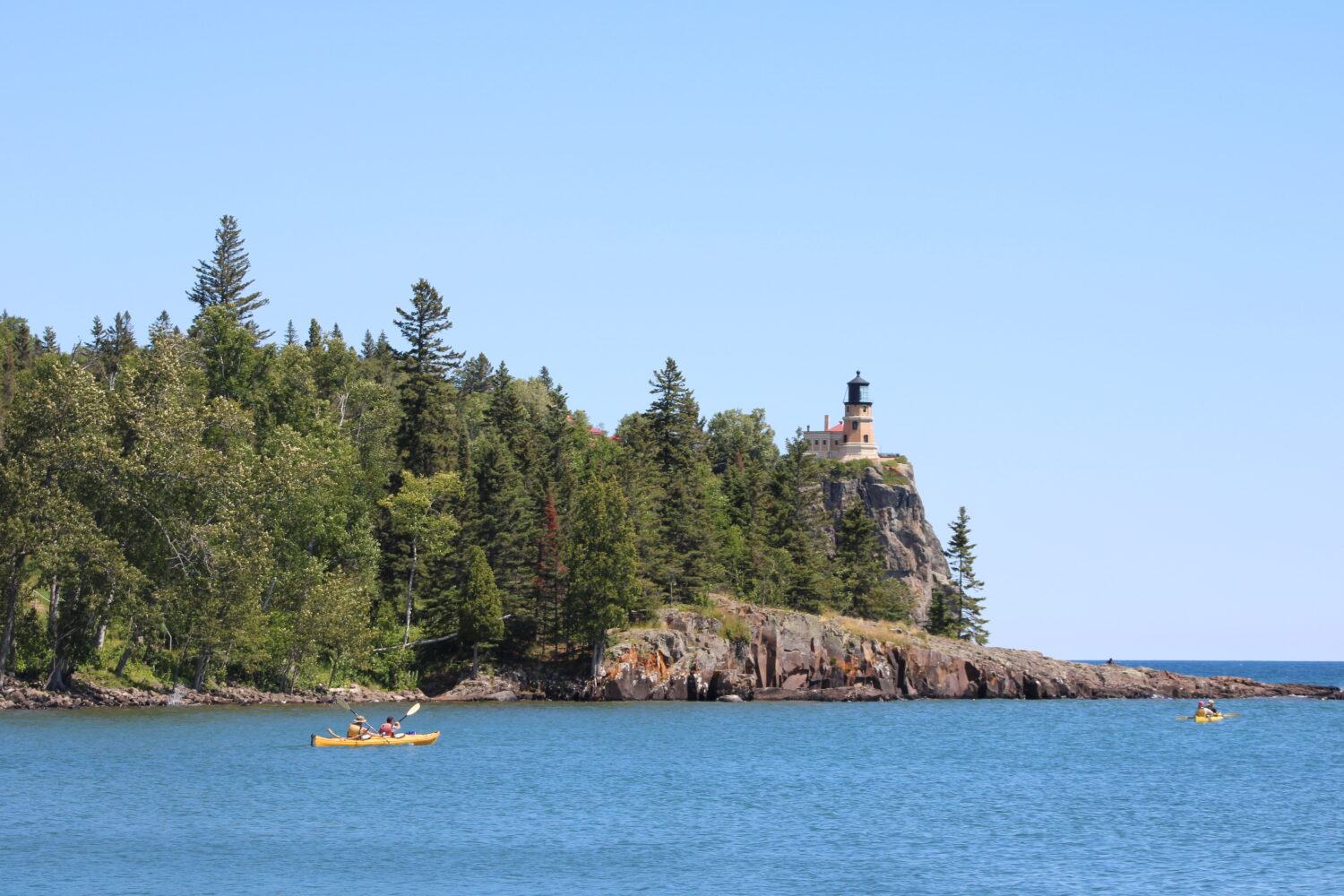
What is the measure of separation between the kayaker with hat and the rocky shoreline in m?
20.6

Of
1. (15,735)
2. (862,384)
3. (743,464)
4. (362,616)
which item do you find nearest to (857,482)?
(862,384)

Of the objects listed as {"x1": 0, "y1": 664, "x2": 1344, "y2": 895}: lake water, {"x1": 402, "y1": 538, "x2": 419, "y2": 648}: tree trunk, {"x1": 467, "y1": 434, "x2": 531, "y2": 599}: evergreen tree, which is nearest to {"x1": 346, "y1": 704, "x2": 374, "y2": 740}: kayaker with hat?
{"x1": 0, "y1": 664, "x2": 1344, "y2": 895}: lake water

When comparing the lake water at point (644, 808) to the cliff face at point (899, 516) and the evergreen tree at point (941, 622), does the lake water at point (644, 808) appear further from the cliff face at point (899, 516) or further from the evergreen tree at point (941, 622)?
the cliff face at point (899, 516)

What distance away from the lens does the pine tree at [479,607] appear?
9681 cm

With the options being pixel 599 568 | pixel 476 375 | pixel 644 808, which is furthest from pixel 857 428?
pixel 644 808

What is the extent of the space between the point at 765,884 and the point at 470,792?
1873cm

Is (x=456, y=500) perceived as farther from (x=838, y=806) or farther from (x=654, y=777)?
(x=838, y=806)

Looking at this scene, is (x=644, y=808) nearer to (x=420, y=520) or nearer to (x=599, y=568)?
(x=599, y=568)

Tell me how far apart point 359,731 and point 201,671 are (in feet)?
73.2

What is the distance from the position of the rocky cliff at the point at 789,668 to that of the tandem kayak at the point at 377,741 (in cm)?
2801

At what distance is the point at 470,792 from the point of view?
55.0 metres

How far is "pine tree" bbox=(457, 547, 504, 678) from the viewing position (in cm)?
9681

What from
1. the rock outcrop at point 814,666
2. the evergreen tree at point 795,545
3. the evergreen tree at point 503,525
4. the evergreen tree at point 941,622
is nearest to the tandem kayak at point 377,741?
the rock outcrop at point 814,666

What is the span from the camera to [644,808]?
52.6m
